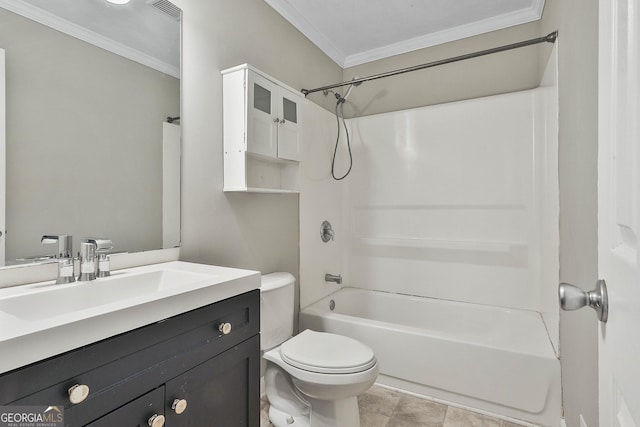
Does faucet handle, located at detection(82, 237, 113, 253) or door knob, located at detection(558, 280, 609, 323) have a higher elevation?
faucet handle, located at detection(82, 237, 113, 253)

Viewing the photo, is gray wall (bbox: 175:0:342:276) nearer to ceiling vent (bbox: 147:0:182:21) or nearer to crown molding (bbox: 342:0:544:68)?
ceiling vent (bbox: 147:0:182:21)

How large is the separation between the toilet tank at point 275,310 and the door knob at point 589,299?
128 centimetres

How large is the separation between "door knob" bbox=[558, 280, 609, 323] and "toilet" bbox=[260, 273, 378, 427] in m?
1.03

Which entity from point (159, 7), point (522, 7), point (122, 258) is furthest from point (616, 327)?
point (522, 7)

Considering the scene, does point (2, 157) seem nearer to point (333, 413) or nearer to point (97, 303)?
point (97, 303)

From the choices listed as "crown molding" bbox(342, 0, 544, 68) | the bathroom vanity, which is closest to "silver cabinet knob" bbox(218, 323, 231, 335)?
the bathroom vanity

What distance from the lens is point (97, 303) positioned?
104 centimetres

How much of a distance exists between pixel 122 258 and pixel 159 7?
110 cm

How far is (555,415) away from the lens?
1609 millimetres

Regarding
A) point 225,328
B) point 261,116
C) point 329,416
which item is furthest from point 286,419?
point 261,116

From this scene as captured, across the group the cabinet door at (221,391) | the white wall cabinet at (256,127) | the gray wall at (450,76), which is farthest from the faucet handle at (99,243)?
the gray wall at (450,76)

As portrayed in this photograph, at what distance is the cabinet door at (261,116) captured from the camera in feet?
5.45

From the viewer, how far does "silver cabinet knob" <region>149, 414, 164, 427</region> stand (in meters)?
0.81

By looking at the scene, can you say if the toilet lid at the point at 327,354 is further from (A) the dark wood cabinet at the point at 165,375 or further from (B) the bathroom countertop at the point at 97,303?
(B) the bathroom countertop at the point at 97,303
